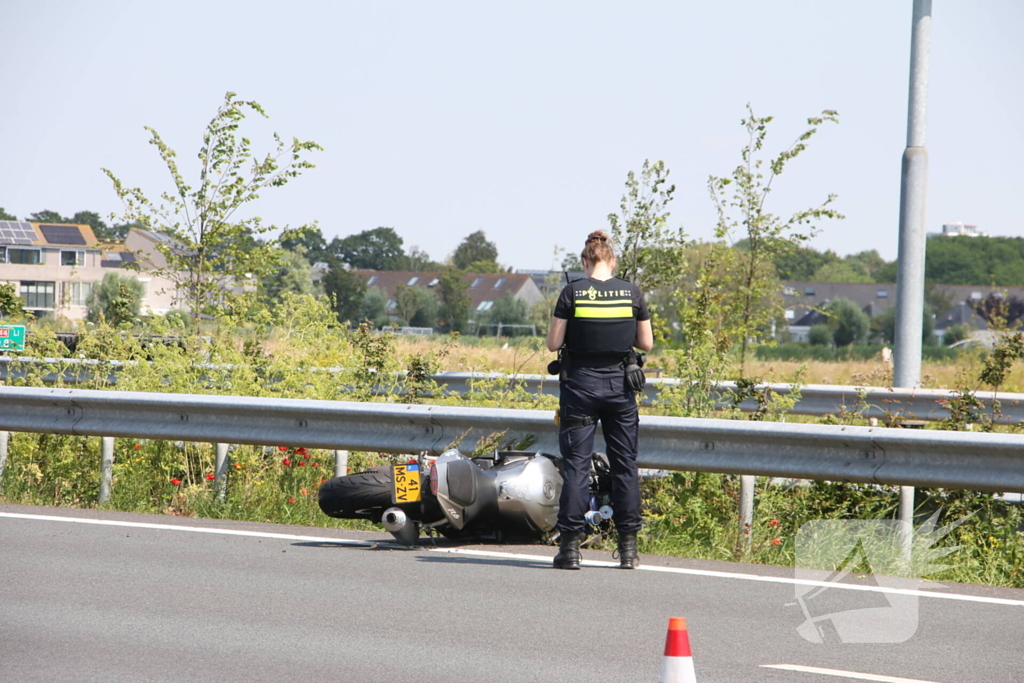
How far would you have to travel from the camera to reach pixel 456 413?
821 centimetres

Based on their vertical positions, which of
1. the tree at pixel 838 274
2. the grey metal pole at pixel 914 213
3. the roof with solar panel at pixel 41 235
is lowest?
the grey metal pole at pixel 914 213

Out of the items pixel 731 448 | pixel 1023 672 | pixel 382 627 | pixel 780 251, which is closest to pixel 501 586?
pixel 382 627

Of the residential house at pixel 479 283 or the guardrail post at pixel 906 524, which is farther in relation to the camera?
the residential house at pixel 479 283

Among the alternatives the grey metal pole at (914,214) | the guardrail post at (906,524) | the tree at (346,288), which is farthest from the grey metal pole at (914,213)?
the tree at (346,288)

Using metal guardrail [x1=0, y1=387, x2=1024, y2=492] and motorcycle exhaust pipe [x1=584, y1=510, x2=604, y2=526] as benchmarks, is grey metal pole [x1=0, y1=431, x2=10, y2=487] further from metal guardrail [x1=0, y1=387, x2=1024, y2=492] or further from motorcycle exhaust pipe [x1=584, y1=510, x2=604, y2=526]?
motorcycle exhaust pipe [x1=584, y1=510, x2=604, y2=526]

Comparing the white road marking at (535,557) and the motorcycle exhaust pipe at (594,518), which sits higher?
the motorcycle exhaust pipe at (594,518)

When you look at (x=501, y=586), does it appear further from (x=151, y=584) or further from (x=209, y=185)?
(x=209, y=185)

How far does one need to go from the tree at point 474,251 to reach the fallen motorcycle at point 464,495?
435ft

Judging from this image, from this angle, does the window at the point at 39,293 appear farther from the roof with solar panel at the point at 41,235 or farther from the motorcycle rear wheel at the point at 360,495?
the motorcycle rear wheel at the point at 360,495

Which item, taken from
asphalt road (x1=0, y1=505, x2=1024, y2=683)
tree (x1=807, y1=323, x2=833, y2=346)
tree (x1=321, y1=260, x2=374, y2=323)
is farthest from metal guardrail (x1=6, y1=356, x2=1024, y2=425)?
tree (x1=807, y1=323, x2=833, y2=346)

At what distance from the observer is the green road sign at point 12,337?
1171 cm

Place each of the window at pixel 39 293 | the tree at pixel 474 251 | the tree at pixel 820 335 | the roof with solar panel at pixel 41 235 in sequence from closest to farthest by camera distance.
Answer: the roof with solar panel at pixel 41 235 → the window at pixel 39 293 → the tree at pixel 820 335 → the tree at pixel 474 251

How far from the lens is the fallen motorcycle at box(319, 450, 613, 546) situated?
7.23 metres

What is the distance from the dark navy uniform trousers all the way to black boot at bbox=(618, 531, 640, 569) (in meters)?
0.04
